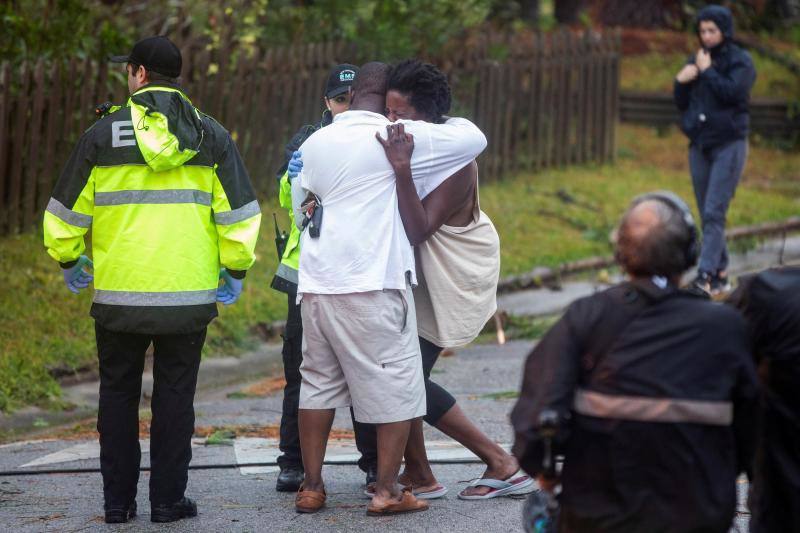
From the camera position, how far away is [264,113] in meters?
12.2

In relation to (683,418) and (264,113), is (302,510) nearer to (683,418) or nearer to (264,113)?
(683,418)

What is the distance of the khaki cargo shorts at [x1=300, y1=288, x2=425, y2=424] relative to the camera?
478 cm

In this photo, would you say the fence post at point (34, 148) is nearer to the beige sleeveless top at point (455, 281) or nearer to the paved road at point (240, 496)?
the paved road at point (240, 496)

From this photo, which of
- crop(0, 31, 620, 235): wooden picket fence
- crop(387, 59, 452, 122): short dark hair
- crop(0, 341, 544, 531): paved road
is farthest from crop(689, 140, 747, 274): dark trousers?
crop(387, 59, 452, 122): short dark hair

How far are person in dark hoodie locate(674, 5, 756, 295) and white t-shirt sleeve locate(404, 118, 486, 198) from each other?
4.78m

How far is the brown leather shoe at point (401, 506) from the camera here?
16.2ft

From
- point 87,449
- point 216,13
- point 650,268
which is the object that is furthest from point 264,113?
point 650,268

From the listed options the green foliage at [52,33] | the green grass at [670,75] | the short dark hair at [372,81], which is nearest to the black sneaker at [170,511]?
the short dark hair at [372,81]

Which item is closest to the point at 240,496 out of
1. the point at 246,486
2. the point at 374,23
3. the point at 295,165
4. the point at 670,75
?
the point at 246,486

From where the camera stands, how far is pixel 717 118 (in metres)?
9.38

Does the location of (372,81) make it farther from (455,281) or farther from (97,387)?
(97,387)

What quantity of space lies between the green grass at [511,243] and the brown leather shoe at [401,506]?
3.17 meters

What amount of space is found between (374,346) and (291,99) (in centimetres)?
800

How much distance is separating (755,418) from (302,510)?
7.40 ft
